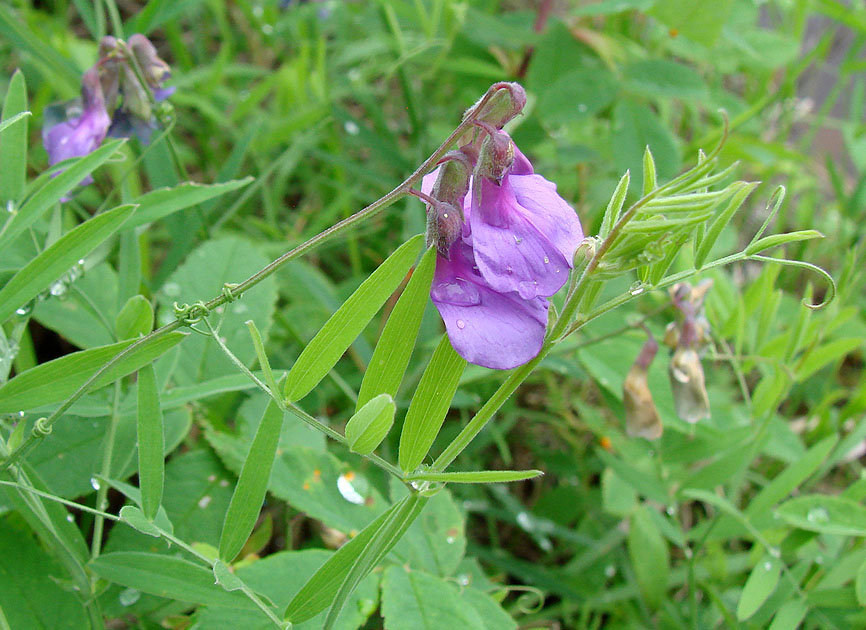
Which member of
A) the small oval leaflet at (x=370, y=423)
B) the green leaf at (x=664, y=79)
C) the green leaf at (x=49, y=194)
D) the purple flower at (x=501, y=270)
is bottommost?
the green leaf at (x=664, y=79)

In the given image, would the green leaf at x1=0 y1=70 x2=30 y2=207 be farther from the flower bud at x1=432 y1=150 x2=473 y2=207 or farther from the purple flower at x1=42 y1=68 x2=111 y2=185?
the flower bud at x1=432 y1=150 x2=473 y2=207

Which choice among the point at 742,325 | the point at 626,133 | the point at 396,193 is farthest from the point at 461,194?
the point at 626,133

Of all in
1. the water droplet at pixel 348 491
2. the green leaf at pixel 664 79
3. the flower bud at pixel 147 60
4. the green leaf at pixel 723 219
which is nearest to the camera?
the green leaf at pixel 723 219

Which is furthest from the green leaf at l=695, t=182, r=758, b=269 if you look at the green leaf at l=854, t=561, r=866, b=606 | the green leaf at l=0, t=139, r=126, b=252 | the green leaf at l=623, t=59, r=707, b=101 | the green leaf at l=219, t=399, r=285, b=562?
the green leaf at l=623, t=59, r=707, b=101

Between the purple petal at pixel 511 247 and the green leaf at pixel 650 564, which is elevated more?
the purple petal at pixel 511 247

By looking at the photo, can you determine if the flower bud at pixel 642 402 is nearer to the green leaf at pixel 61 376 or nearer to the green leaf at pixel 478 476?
the green leaf at pixel 478 476

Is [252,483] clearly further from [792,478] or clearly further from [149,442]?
[792,478]

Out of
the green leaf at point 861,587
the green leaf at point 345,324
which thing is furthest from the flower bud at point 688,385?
the green leaf at point 345,324
